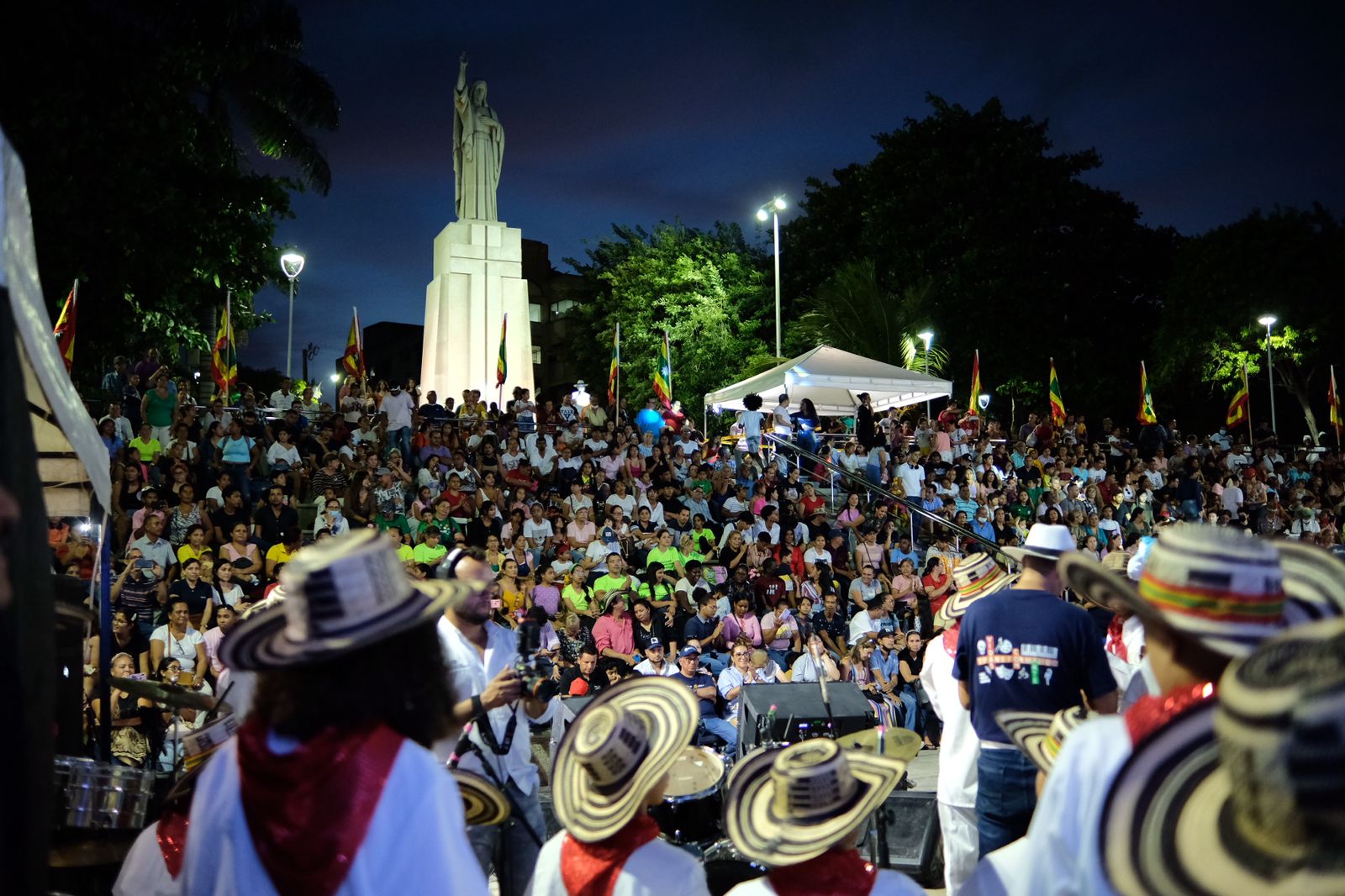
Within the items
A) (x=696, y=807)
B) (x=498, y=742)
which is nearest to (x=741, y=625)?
(x=696, y=807)

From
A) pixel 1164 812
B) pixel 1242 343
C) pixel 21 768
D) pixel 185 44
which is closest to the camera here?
pixel 1164 812

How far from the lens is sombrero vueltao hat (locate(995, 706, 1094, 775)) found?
120 inches

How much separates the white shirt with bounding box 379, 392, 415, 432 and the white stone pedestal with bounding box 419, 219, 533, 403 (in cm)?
883

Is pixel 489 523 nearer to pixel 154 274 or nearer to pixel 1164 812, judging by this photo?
pixel 154 274

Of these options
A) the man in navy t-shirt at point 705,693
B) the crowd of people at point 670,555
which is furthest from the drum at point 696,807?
the man in navy t-shirt at point 705,693

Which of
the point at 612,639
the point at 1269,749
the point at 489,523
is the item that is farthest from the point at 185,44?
the point at 1269,749

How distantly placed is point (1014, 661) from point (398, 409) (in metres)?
13.3

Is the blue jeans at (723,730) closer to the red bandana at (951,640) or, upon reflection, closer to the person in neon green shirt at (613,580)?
the person in neon green shirt at (613,580)

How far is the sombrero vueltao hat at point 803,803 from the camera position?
3.30 metres

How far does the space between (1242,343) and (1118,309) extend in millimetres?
5754

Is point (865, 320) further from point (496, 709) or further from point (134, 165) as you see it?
point (496, 709)

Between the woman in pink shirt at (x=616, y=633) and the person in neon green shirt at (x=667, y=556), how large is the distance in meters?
2.06

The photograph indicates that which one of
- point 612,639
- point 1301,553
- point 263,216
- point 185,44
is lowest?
point 612,639

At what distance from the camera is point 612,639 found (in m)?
11.7
